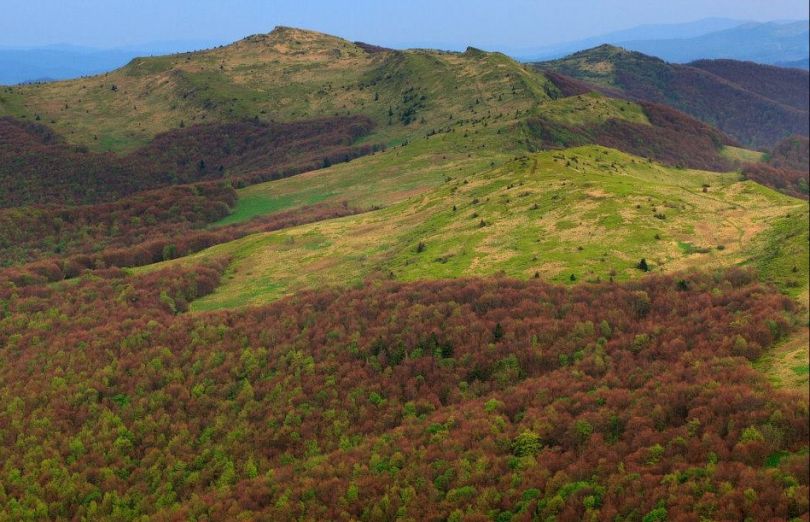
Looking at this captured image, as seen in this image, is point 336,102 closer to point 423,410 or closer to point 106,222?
point 106,222

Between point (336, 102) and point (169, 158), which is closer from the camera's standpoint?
point (169, 158)

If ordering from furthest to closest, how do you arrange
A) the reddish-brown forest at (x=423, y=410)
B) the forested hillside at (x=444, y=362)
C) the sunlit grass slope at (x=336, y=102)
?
the sunlit grass slope at (x=336, y=102) < the forested hillside at (x=444, y=362) < the reddish-brown forest at (x=423, y=410)

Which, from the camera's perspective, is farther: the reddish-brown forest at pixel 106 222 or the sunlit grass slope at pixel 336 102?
the sunlit grass slope at pixel 336 102

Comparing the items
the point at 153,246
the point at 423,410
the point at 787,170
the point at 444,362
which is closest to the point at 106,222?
the point at 153,246

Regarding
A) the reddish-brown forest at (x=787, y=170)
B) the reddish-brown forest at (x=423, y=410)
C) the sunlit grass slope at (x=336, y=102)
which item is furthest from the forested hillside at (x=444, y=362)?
the sunlit grass slope at (x=336, y=102)

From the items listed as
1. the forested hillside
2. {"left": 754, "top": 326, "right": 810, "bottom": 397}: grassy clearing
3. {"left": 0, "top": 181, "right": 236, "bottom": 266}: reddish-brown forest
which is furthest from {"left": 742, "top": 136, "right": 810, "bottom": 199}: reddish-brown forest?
{"left": 0, "top": 181, "right": 236, "bottom": 266}: reddish-brown forest

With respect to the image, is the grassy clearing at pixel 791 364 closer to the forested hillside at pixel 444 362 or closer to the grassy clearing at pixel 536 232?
the forested hillside at pixel 444 362

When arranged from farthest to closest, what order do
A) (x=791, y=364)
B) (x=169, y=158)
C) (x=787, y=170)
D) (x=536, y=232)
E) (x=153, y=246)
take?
(x=169, y=158) → (x=787, y=170) → (x=153, y=246) → (x=536, y=232) → (x=791, y=364)
